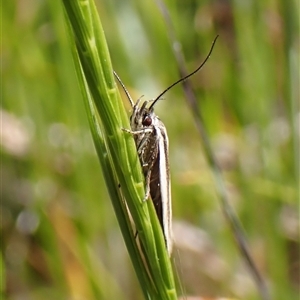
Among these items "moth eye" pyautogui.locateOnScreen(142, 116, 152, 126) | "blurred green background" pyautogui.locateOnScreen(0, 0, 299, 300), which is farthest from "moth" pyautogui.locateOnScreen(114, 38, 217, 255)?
"blurred green background" pyautogui.locateOnScreen(0, 0, 299, 300)

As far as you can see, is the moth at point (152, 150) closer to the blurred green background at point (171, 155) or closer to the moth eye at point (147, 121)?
the moth eye at point (147, 121)

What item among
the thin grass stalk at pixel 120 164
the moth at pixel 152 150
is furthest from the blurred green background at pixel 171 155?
the thin grass stalk at pixel 120 164

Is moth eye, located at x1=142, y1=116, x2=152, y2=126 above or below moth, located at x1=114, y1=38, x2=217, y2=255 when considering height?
above

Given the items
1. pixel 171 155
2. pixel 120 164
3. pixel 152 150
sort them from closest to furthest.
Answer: pixel 120 164
pixel 152 150
pixel 171 155

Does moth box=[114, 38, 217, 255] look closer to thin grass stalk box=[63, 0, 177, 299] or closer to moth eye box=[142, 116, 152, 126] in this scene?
moth eye box=[142, 116, 152, 126]

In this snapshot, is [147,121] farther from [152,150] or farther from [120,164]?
[120,164]

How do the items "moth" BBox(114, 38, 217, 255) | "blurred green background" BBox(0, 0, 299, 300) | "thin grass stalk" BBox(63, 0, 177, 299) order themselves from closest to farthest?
"thin grass stalk" BBox(63, 0, 177, 299) → "moth" BBox(114, 38, 217, 255) → "blurred green background" BBox(0, 0, 299, 300)

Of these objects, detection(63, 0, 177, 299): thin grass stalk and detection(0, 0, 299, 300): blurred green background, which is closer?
detection(63, 0, 177, 299): thin grass stalk

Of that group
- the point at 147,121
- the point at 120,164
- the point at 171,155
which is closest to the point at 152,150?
the point at 147,121
